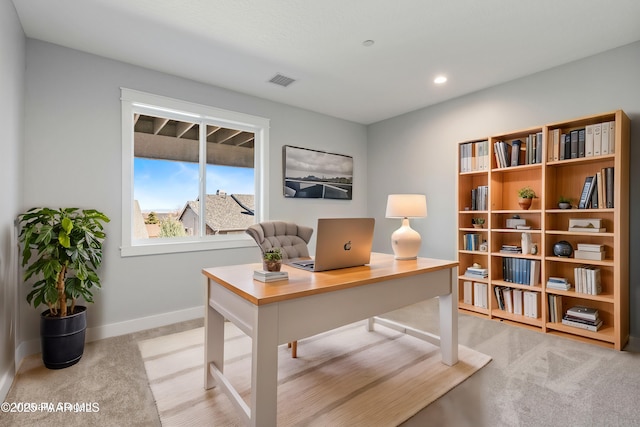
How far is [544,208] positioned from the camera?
9.57 feet

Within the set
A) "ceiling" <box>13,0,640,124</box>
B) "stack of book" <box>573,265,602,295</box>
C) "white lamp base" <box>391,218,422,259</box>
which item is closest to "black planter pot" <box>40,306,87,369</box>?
"ceiling" <box>13,0,640,124</box>

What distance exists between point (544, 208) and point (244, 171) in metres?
3.18

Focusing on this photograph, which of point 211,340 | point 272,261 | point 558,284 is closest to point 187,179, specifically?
point 211,340

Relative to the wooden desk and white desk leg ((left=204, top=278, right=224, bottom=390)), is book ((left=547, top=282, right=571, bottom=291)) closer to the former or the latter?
the wooden desk

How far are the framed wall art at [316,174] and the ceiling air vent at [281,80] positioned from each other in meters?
0.83

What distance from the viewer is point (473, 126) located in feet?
12.0

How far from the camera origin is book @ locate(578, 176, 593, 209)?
8.82ft

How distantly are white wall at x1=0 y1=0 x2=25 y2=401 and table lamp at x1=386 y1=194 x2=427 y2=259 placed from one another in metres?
2.62

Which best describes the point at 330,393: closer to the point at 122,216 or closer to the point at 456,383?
the point at 456,383

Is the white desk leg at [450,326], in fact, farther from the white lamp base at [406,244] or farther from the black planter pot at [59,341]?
the black planter pot at [59,341]

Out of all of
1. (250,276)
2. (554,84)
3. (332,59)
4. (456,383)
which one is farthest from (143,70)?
(554,84)

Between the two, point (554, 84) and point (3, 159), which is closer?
point (3, 159)

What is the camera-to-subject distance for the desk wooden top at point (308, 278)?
4.80 ft

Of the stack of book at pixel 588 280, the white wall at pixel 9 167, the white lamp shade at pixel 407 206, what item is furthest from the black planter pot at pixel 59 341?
the stack of book at pixel 588 280
